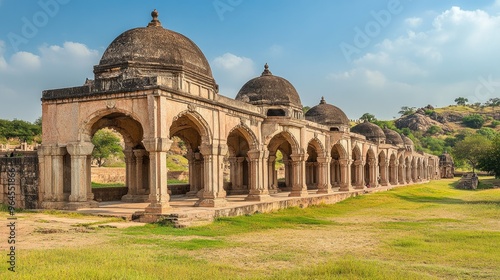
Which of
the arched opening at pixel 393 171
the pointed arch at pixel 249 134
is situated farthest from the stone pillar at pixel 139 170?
the arched opening at pixel 393 171

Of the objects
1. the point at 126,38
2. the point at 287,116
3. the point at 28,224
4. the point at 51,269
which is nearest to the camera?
the point at 51,269

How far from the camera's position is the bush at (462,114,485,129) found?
121 m

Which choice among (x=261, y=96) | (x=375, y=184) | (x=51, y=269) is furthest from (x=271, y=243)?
(x=375, y=184)

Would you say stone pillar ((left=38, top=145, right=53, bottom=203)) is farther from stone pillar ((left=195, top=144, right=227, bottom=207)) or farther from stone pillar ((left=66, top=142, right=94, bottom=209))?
stone pillar ((left=195, top=144, right=227, bottom=207))

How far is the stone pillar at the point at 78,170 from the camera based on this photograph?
16031 mm

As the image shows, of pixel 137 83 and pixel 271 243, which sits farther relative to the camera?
pixel 137 83

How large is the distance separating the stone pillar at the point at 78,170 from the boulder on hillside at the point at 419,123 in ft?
359

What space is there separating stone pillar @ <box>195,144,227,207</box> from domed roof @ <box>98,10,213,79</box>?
10.2 ft

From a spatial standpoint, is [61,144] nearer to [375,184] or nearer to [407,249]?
[407,249]

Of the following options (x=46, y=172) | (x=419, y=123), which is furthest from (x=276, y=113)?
(x=419, y=123)

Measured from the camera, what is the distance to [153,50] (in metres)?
17.2

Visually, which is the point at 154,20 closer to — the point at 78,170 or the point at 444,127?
the point at 78,170

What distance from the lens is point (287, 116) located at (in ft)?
73.9

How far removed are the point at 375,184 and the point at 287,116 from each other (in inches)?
720
